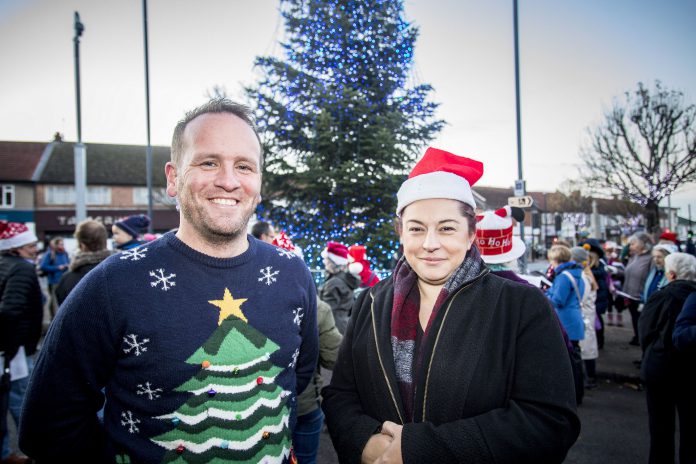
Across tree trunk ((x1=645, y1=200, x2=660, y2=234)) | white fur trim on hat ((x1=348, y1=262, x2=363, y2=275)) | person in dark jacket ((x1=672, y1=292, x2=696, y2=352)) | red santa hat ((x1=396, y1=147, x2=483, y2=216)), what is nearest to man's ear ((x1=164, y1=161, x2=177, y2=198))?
red santa hat ((x1=396, y1=147, x2=483, y2=216))

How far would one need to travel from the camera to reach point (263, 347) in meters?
1.68

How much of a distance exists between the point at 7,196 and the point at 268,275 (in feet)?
123

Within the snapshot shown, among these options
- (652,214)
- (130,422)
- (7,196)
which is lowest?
(130,422)

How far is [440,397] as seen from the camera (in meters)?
1.54

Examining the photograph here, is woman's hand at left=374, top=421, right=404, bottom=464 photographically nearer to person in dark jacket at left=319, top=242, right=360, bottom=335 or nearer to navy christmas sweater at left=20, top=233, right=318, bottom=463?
navy christmas sweater at left=20, top=233, right=318, bottom=463

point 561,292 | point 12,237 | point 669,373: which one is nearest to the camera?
point 669,373

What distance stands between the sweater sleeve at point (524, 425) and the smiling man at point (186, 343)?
64cm

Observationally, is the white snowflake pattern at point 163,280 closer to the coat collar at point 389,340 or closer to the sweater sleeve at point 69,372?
the sweater sleeve at point 69,372

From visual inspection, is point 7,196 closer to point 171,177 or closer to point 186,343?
point 171,177

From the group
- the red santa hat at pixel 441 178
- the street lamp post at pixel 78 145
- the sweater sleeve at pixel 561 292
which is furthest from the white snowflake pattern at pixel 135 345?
the street lamp post at pixel 78 145

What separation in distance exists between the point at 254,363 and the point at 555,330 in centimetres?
119

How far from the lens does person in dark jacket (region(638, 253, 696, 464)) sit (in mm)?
3217

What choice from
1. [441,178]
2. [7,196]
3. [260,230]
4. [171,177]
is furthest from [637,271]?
[7,196]

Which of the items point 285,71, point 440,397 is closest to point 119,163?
point 285,71
